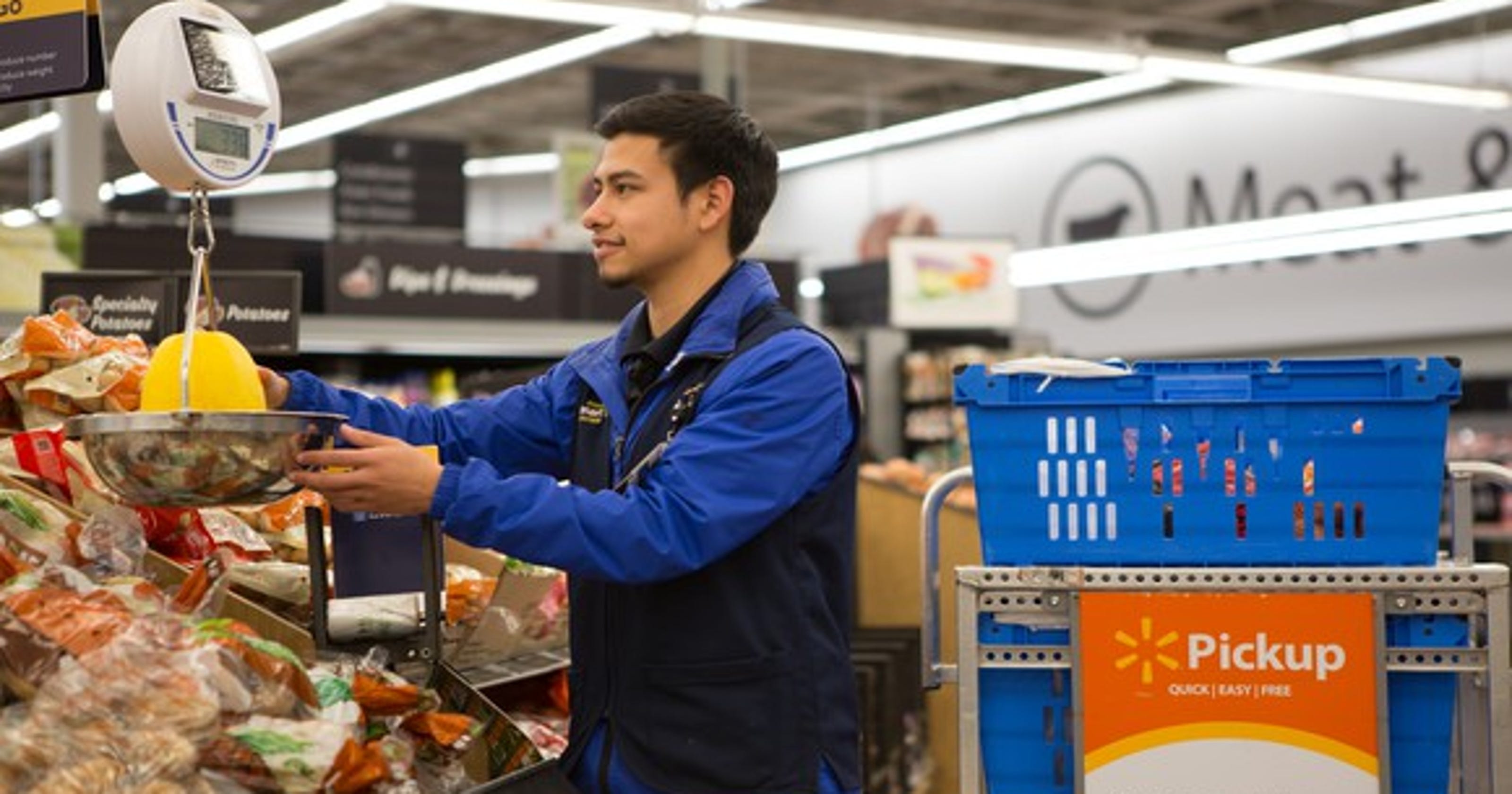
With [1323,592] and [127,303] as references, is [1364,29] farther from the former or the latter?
[1323,592]

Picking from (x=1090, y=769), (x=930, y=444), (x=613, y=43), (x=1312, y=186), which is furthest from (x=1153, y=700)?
(x=1312, y=186)

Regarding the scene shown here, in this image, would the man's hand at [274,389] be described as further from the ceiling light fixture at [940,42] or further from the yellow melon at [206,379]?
the ceiling light fixture at [940,42]

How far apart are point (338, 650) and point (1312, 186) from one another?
14.8 m

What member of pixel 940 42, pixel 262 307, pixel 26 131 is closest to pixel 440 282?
pixel 940 42

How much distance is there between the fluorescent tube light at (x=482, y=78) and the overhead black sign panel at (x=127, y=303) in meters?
7.39

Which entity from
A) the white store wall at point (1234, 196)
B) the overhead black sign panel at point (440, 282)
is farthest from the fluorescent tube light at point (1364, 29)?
the overhead black sign panel at point (440, 282)

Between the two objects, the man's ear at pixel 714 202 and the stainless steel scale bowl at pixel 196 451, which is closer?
the stainless steel scale bowl at pixel 196 451

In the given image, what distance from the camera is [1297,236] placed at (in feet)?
41.6

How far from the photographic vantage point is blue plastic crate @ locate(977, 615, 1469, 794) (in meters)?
2.84

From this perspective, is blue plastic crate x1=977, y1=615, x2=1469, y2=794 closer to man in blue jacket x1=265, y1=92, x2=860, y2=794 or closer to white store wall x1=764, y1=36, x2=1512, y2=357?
man in blue jacket x1=265, y1=92, x2=860, y2=794

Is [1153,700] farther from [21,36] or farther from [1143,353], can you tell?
[1143,353]

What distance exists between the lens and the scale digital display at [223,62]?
2.57 m

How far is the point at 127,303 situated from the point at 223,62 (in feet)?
4.86

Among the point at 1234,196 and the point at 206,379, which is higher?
the point at 1234,196
